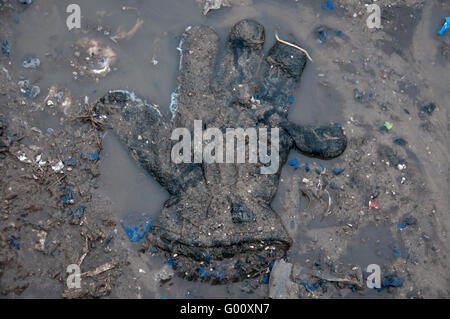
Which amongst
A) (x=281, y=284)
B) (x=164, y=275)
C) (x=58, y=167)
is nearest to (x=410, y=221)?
(x=281, y=284)

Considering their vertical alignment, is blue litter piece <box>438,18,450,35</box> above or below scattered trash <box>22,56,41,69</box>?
above

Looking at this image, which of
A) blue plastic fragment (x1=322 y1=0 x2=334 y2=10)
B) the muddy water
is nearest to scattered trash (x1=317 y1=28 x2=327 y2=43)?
the muddy water

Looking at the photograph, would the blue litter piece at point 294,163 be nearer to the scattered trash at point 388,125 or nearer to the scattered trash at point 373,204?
the scattered trash at point 373,204

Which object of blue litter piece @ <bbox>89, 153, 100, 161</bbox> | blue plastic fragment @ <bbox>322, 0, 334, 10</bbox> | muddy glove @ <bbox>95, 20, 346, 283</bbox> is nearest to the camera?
muddy glove @ <bbox>95, 20, 346, 283</bbox>

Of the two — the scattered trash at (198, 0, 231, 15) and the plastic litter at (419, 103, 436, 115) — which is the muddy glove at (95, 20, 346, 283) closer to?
the scattered trash at (198, 0, 231, 15)

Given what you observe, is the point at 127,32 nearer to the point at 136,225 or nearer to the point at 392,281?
the point at 136,225

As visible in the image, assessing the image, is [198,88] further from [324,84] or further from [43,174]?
[43,174]
